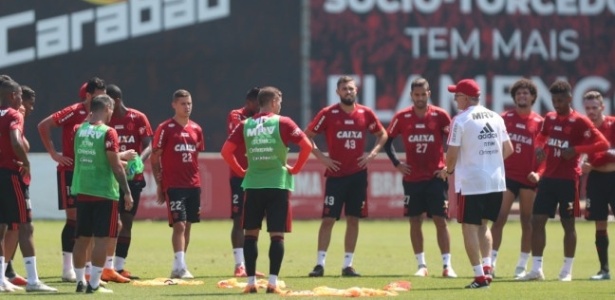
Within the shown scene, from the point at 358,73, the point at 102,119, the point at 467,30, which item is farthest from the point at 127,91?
the point at 102,119

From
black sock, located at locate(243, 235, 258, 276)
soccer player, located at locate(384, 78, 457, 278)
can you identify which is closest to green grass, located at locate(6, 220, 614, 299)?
black sock, located at locate(243, 235, 258, 276)

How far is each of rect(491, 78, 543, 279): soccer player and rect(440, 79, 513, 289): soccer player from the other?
7.72 feet

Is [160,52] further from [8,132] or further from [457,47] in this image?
[8,132]

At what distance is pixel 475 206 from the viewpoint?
1517cm

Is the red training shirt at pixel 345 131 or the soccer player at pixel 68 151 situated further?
the red training shirt at pixel 345 131

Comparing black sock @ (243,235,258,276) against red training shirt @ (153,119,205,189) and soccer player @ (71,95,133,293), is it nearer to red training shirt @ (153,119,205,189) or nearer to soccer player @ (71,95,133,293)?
soccer player @ (71,95,133,293)

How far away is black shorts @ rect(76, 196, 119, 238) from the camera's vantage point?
14.3 meters

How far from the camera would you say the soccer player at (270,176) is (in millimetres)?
14367

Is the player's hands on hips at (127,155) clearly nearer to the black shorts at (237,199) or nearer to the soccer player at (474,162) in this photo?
the black shorts at (237,199)

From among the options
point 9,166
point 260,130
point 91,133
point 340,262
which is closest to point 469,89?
point 260,130

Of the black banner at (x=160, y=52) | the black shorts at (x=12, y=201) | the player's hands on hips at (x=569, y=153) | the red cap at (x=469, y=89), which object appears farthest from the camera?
the black banner at (x=160, y=52)

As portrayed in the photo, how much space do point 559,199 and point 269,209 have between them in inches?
167

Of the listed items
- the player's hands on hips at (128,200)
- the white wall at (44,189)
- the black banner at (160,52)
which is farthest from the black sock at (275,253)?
the black banner at (160,52)

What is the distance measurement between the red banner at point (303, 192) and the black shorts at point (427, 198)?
12.7 meters
